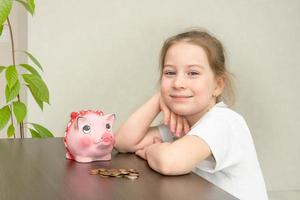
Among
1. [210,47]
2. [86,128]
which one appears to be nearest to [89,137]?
[86,128]

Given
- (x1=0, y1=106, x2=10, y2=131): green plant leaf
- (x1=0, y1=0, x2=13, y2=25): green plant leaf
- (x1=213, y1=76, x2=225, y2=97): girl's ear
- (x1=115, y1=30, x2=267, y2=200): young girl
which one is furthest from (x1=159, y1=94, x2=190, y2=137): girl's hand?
(x1=0, y1=106, x2=10, y2=131): green plant leaf

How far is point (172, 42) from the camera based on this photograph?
4.63ft

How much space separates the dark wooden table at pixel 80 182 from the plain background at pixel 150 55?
3.89ft

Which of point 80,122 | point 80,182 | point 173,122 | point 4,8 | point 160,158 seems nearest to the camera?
point 80,182

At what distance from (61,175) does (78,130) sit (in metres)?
0.18

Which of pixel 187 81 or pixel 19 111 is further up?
pixel 187 81

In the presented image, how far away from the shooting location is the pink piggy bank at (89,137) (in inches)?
46.0

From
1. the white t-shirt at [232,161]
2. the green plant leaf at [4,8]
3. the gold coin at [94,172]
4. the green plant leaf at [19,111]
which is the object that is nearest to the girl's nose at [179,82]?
the white t-shirt at [232,161]

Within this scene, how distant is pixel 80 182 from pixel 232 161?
1.38 feet

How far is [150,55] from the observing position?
8.28 ft

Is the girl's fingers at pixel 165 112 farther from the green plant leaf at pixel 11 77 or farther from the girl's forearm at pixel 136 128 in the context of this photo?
the green plant leaf at pixel 11 77

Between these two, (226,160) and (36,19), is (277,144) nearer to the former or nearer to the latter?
(36,19)

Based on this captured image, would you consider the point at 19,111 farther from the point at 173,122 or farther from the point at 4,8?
the point at 173,122

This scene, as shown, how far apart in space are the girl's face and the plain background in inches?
43.3
